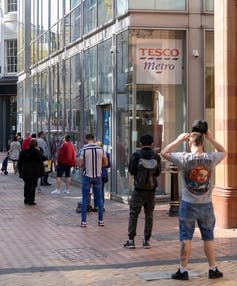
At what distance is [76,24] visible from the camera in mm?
21094

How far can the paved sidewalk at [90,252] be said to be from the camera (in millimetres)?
7766

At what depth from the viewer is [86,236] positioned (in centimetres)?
1098

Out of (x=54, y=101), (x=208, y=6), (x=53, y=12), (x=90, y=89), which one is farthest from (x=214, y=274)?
(x=53, y=12)

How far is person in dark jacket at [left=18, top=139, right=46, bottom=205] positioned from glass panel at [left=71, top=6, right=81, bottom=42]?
596 cm

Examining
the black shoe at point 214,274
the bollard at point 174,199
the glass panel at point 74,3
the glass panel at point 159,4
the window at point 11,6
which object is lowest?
the black shoe at point 214,274

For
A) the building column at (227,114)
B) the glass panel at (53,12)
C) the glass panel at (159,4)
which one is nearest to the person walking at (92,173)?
the building column at (227,114)

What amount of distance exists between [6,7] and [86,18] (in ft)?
86.2

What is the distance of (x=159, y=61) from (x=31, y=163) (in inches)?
162

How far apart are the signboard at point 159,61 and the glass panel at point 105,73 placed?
1698mm

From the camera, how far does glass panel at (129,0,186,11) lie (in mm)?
15395

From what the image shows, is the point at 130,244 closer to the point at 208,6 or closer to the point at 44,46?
the point at 208,6

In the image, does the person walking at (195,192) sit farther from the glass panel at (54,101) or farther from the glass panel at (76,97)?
the glass panel at (54,101)

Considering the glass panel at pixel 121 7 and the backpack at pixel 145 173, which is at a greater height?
the glass panel at pixel 121 7

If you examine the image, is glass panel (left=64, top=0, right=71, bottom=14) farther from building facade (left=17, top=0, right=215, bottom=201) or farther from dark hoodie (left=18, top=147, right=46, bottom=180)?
dark hoodie (left=18, top=147, right=46, bottom=180)
